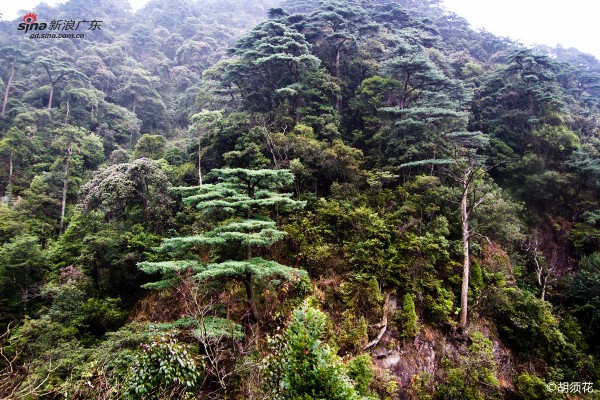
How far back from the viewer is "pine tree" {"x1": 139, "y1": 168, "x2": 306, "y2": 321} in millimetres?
8445

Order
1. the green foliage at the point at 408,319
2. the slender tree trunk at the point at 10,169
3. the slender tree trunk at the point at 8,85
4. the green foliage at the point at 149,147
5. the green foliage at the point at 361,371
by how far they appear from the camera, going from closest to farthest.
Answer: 1. the green foliage at the point at 361,371
2. the green foliage at the point at 408,319
3. the green foliage at the point at 149,147
4. the slender tree trunk at the point at 10,169
5. the slender tree trunk at the point at 8,85

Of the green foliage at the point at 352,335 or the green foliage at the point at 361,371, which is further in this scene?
the green foliage at the point at 352,335

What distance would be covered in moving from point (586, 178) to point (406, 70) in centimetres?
1133

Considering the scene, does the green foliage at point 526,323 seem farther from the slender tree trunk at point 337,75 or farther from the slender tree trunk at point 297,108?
the slender tree trunk at point 337,75

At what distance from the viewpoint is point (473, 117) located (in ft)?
67.5

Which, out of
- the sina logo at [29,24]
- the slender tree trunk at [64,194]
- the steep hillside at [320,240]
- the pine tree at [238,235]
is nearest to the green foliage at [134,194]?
the steep hillside at [320,240]

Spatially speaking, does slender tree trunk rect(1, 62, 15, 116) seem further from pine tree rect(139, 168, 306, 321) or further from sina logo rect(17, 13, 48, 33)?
pine tree rect(139, 168, 306, 321)

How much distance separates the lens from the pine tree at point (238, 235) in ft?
27.7

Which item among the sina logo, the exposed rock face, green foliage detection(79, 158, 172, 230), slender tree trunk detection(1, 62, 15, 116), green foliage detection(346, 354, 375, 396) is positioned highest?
the sina logo

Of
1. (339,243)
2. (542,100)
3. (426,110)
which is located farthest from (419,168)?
(542,100)

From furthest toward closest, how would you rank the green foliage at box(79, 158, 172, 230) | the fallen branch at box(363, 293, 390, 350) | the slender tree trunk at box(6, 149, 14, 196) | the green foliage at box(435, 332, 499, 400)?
the slender tree trunk at box(6, 149, 14, 196) < the green foliage at box(79, 158, 172, 230) < the fallen branch at box(363, 293, 390, 350) < the green foliage at box(435, 332, 499, 400)

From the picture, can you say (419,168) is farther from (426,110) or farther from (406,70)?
(406,70)

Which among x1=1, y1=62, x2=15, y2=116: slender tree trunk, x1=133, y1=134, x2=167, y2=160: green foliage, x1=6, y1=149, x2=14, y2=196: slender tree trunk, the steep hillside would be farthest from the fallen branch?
x1=1, y1=62, x2=15, y2=116: slender tree trunk

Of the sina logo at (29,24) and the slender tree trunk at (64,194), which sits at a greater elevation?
the sina logo at (29,24)
